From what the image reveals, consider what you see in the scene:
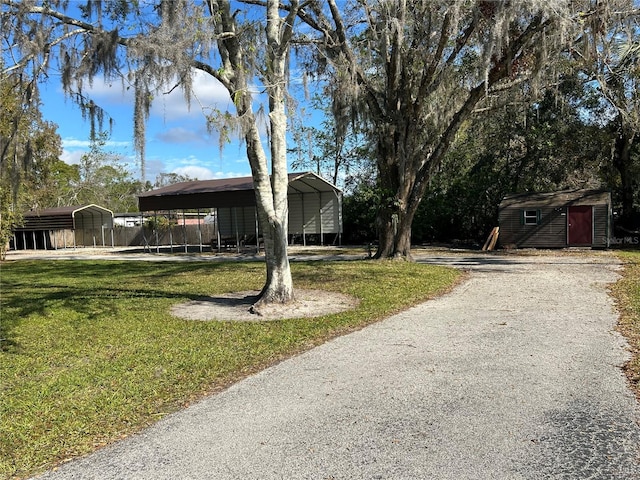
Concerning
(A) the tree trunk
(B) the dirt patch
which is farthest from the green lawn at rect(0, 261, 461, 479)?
(A) the tree trunk

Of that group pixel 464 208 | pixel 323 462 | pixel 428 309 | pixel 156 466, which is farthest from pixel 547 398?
pixel 464 208

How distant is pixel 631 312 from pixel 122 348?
7087 mm

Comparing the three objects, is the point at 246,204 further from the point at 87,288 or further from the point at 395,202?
the point at 87,288

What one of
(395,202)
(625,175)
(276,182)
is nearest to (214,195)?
(395,202)

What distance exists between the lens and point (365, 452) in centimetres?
328

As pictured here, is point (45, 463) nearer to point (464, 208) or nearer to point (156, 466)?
point (156, 466)

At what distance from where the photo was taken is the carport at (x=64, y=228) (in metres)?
33.8

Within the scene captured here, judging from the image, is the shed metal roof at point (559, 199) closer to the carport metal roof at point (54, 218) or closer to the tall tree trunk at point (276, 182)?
the tall tree trunk at point (276, 182)

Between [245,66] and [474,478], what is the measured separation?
7295mm

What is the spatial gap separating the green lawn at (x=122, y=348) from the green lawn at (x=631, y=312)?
126 inches

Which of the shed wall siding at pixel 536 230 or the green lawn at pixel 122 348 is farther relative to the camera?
the shed wall siding at pixel 536 230

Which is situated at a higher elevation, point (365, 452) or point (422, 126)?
point (422, 126)

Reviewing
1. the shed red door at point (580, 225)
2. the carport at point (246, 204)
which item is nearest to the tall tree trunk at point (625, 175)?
the shed red door at point (580, 225)

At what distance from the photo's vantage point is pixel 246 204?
22266 mm
